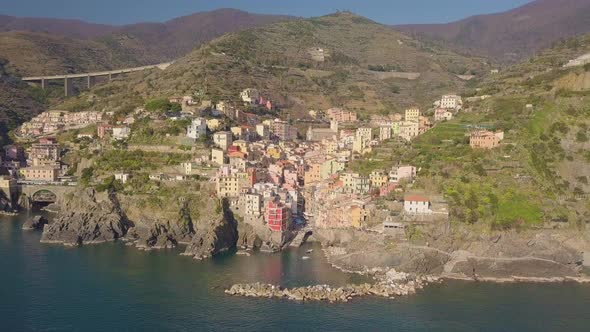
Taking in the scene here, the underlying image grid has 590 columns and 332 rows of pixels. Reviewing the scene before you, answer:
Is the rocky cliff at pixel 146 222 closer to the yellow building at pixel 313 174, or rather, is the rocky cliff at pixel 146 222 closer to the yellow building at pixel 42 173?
the yellow building at pixel 313 174

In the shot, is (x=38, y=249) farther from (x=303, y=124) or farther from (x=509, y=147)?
(x=303, y=124)

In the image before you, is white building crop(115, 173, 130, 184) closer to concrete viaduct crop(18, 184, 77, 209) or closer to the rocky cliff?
the rocky cliff

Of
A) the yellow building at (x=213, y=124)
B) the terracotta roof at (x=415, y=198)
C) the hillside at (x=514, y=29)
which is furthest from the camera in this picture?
the hillside at (x=514, y=29)

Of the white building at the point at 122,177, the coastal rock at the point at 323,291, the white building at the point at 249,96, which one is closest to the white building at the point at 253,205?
the white building at the point at 122,177

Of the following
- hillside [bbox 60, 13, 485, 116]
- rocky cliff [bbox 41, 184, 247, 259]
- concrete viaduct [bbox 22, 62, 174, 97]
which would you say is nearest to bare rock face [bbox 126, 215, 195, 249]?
rocky cliff [bbox 41, 184, 247, 259]

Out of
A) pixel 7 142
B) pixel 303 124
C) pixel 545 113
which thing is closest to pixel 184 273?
pixel 545 113

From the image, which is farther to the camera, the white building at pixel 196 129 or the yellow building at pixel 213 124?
the yellow building at pixel 213 124

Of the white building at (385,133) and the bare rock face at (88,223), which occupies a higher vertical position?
the white building at (385,133)
